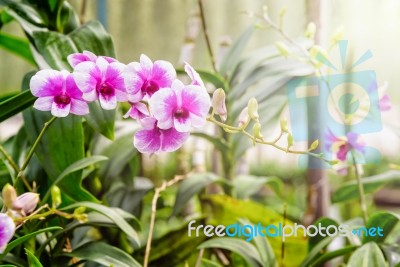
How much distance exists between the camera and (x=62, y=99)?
1.80 ft

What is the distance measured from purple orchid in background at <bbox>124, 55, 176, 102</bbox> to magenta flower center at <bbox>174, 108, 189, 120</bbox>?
31mm

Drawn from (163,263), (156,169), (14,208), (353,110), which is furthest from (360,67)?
(156,169)

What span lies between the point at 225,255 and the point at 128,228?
244 millimetres

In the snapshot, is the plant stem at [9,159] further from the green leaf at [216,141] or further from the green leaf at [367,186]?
the green leaf at [367,186]

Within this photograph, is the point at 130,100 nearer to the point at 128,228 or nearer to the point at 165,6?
the point at 128,228

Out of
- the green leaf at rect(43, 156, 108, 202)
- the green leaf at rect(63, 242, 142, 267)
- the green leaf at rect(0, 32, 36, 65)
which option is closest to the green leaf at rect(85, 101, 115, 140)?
the green leaf at rect(43, 156, 108, 202)

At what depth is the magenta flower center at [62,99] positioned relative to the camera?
546mm

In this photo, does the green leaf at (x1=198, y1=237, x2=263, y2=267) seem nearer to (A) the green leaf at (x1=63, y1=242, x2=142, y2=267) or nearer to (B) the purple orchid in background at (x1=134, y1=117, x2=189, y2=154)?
(A) the green leaf at (x1=63, y1=242, x2=142, y2=267)

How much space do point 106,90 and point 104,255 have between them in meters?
0.22

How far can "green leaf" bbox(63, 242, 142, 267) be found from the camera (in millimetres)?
660

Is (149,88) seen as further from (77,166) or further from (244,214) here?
(244,214)

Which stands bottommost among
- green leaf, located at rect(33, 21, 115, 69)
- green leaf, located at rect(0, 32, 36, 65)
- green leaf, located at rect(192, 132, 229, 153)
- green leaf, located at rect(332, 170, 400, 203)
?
green leaf, located at rect(332, 170, 400, 203)

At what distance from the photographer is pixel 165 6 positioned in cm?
171

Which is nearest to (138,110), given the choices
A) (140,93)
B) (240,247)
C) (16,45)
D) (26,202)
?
(140,93)
